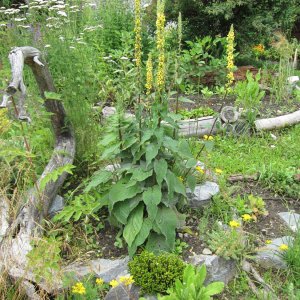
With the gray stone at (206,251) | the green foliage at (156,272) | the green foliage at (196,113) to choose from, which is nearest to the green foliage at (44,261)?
the green foliage at (156,272)

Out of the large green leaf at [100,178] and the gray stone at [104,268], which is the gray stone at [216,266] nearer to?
the gray stone at [104,268]

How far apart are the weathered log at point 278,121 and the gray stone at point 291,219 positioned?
2.04 metres

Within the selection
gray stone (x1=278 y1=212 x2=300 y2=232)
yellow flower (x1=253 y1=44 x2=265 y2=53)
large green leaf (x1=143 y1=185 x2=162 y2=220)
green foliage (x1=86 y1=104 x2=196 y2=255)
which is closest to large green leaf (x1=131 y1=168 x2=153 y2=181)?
green foliage (x1=86 y1=104 x2=196 y2=255)

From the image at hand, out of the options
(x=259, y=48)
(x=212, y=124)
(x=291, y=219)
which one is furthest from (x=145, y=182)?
(x=259, y=48)

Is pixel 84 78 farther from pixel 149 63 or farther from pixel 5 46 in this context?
pixel 5 46

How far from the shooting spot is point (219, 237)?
3.64 metres

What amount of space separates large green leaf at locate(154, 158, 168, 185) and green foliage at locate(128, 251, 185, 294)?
1.82 ft

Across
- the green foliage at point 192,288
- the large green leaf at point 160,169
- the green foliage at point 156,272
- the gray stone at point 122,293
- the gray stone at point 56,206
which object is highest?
the large green leaf at point 160,169

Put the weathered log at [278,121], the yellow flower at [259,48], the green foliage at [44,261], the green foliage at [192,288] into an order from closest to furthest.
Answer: the green foliage at [192,288], the green foliage at [44,261], the weathered log at [278,121], the yellow flower at [259,48]

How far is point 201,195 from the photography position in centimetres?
416

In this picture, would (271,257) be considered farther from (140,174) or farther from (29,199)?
(29,199)

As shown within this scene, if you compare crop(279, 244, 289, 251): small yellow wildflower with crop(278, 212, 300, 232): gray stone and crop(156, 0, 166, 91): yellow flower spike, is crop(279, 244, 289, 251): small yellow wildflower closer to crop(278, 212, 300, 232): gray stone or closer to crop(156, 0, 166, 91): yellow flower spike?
crop(278, 212, 300, 232): gray stone

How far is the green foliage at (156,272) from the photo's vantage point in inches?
128

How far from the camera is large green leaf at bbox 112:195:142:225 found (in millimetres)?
3550
